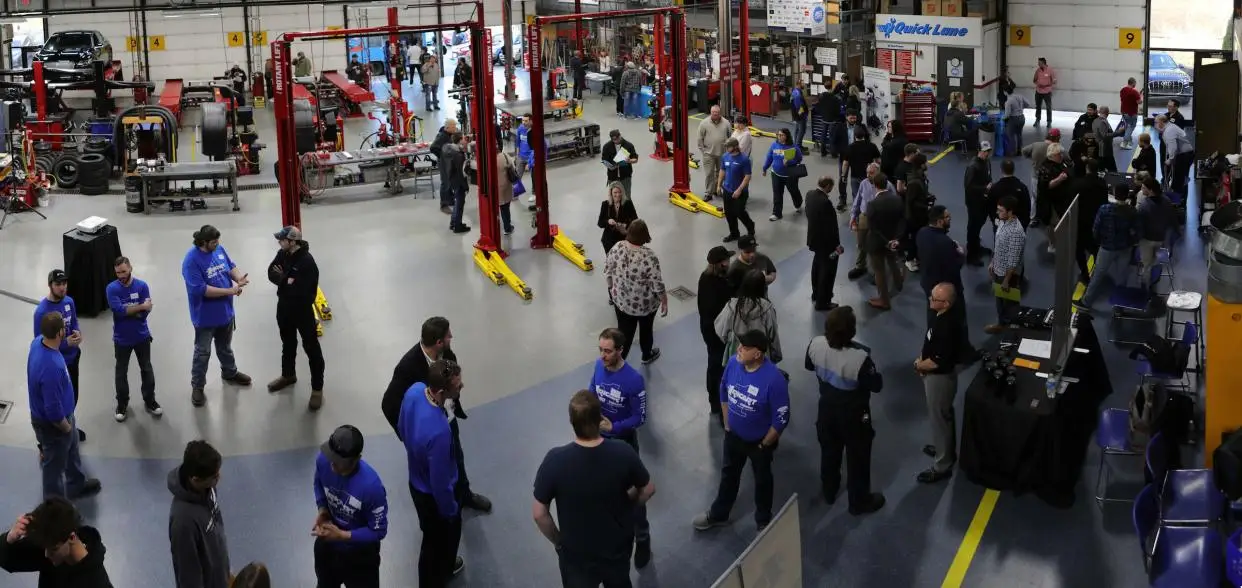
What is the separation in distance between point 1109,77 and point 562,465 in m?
20.2

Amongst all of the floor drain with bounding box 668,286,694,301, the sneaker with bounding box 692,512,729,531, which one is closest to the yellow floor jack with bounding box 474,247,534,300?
the floor drain with bounding box 668,286,694,301

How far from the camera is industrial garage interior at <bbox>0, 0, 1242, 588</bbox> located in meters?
8.16

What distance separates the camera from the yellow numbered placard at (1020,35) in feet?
79.0

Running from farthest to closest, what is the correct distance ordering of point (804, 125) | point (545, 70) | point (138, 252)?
point (545, 70) → point (804, 125) → point (138, 252)

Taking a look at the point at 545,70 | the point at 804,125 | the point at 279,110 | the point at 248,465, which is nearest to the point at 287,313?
the point at 248,465

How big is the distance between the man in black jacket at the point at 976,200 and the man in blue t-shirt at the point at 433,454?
8.38 metres

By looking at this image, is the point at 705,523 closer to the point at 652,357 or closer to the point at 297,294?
the point at 652,357

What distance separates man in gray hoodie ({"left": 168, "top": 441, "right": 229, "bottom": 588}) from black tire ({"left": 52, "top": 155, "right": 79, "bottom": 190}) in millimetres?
14300

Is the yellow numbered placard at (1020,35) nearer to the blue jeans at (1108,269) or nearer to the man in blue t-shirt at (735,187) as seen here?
the man in blue t-shirt at (735,187)

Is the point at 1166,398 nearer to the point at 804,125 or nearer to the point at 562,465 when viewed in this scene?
the point at 562,465

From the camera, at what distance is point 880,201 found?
12422 mm

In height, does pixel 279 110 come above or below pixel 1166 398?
above

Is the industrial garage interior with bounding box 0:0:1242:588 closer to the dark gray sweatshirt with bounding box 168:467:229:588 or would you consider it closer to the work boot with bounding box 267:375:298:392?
the work boot with bounding box 267:375:298:392

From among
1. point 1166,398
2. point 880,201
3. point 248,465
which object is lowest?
point 248,465
